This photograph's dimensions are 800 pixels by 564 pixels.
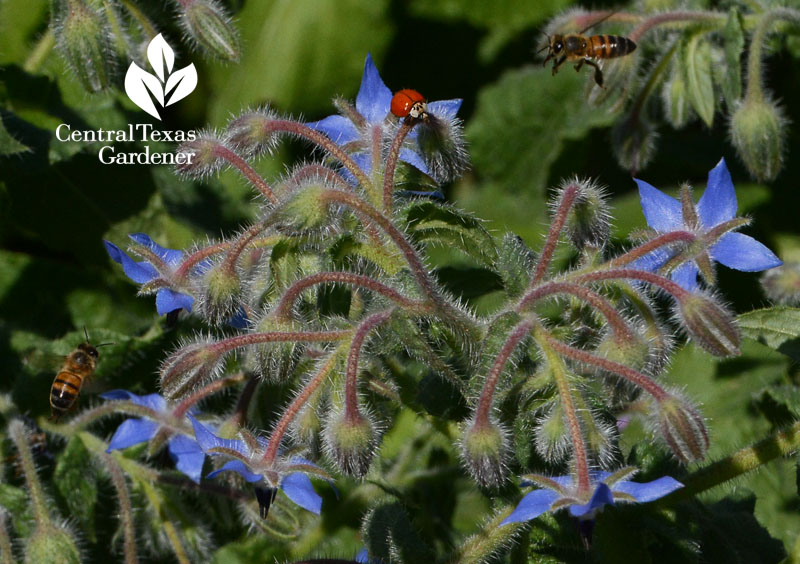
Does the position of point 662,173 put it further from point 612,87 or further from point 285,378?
point 285,378

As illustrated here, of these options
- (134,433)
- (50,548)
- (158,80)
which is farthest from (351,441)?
(158,80)

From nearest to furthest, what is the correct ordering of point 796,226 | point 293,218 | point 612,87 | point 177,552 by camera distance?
point 293,218
point 177,552
point 612,87
point 796,226

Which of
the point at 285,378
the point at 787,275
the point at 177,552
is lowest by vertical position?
the point at 177,552

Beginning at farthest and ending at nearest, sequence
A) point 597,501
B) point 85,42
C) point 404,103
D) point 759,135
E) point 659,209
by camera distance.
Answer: point 759,135
point 85,42
point 659,209
point 404,103
point 597,501

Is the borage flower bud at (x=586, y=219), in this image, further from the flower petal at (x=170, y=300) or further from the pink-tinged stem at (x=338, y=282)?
the flower petal at (x=170, y=300)

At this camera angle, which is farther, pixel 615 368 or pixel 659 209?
pixel 659 209

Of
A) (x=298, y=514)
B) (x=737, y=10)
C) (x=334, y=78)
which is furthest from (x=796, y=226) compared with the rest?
(x=298, y=514)

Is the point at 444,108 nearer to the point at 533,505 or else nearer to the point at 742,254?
the point at 742,254
